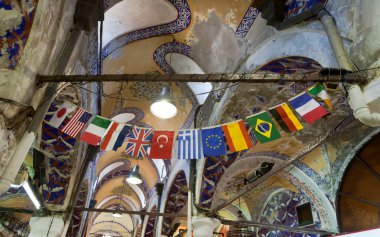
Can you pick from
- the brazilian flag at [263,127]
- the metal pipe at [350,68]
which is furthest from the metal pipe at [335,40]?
the brazilian flag at [263,127]

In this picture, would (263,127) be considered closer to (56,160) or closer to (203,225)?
(203,225)

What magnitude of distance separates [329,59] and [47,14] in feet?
13.0

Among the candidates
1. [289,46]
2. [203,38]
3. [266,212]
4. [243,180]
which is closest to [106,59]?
[203,38]

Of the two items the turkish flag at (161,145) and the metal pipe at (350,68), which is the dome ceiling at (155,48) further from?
the metal pipe at (350,68)

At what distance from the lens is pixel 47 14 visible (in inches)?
154

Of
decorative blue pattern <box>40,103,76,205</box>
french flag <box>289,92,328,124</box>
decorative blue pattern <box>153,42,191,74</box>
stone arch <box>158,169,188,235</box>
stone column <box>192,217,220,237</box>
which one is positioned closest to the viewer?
french flag <box>289,92,328,124</box>

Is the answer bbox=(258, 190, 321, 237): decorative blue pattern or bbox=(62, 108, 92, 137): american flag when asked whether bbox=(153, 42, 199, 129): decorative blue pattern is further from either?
bbox=(258, 190, 321, 237): decorative blue pattern

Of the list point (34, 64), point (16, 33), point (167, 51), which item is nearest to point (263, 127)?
point (34, 64)

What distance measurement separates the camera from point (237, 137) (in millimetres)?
4480

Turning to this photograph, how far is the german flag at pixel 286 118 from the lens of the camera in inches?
166

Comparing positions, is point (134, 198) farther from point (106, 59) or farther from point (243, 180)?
point (106, 59)

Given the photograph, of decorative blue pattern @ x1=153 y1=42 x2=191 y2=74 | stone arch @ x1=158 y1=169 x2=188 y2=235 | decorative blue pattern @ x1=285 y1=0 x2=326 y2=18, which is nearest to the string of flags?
decorative blue pattern @ x1=285 y1=0 x2=326 y2=18

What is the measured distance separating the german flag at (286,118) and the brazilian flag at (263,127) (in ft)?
0.37

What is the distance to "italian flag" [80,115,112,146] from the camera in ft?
14.4
